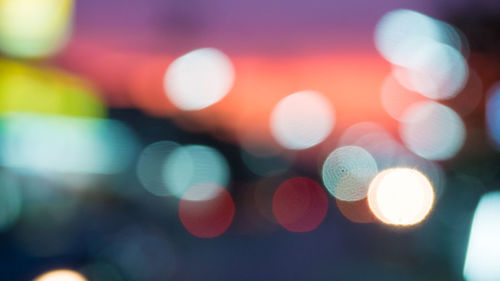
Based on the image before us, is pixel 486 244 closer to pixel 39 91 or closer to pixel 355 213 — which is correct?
pixel 355 213

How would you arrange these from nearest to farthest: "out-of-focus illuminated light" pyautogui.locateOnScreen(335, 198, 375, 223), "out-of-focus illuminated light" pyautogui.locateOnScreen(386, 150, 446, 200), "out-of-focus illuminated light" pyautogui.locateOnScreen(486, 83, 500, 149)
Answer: "out-of-focus illuminated light" pyautogui.locateOnScreen(486, 83, 500, 149), "out-of-focus illuminated light" pyautogui.locateOnScreen(386, 150, 446, 200), "out-of-focus illuminated light" pyautogui.locateOnScreen(335, 198, 375, 223)

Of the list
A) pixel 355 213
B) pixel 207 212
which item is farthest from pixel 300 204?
pixel 355 213

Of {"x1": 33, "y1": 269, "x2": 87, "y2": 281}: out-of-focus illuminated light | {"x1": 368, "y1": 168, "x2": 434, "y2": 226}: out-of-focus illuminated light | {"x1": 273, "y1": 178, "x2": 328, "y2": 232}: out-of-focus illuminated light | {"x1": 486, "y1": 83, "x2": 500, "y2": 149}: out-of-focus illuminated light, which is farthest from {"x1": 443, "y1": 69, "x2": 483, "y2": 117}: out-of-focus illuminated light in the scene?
{"x1": 273, "y1": 178, "x2": 328, "y2": 232}: out-of-focus illuminated light

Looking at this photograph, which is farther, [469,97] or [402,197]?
[469,97]

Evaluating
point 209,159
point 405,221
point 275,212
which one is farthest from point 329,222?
point 209,159

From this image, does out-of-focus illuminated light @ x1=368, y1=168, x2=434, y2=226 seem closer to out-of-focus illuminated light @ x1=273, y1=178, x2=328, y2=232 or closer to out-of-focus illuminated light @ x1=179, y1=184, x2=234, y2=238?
out-of-focus illuminated light @ x1=179, y1=184, x2=234, y2=238

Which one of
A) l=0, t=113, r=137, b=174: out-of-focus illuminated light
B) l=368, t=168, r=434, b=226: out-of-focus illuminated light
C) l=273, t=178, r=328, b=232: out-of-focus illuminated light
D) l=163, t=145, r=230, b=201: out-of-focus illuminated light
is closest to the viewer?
l=368, t=168, r=434, b=226: out-of-focus illuminated light

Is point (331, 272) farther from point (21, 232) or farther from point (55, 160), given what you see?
point (55, 160)
